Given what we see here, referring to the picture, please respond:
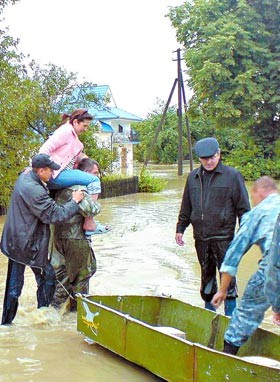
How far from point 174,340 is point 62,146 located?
2.87 meters

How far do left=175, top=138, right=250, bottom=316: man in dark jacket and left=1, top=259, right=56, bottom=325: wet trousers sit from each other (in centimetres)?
163

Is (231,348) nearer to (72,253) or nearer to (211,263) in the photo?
(211,263)

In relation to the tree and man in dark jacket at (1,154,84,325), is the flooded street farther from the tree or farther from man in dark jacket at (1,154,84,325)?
the tree

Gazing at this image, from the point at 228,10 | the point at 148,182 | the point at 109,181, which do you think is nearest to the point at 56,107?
the point at 109,181

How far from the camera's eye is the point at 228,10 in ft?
119

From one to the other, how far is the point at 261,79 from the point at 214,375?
3167 centimetres

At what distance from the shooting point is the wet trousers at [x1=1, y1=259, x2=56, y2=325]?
6.41 meters

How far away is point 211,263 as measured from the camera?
6516 mm

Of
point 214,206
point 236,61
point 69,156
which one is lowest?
point 214,206

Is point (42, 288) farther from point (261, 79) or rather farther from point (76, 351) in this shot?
point (261, 79)

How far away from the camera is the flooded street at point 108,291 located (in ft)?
18.2

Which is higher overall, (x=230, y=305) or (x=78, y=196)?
(x=78, y=196)

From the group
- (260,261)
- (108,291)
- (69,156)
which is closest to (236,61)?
(108,291)

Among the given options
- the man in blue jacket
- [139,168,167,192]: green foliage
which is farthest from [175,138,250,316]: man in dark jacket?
[139,168,167,192]: green foliage
